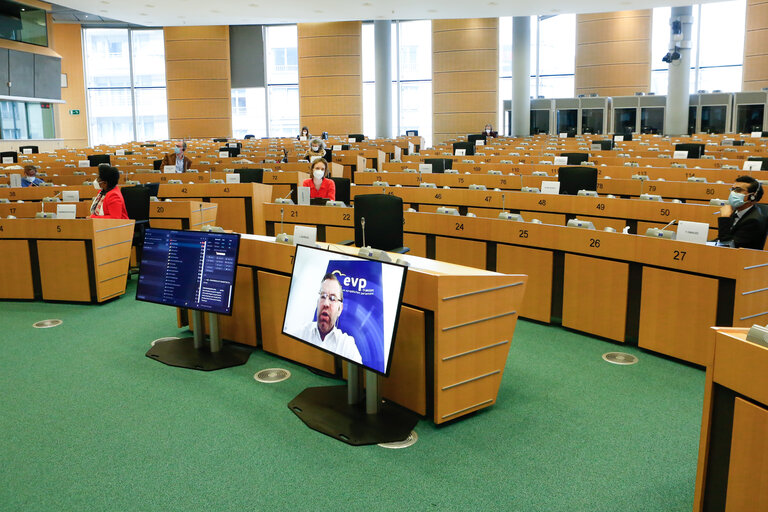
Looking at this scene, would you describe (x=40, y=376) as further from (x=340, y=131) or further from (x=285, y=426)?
(x=340, y=131)

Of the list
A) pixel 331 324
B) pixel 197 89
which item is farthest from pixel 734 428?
pixel 197 89

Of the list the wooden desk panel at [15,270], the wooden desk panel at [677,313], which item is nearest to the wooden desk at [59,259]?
the wooden desk panel at [15,270]

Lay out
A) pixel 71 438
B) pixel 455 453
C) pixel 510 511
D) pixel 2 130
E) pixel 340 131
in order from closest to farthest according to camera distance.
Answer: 1. pixel 510 511
2. pixel 455 453
3. pixel 71 438
4. pixel 2 130
5. pixel 340 131

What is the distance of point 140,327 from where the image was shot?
5316 mm

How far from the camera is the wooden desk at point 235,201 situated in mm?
8594

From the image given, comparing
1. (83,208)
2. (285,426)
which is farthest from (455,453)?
(83,208)

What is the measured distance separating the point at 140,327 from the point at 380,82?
18124 mm

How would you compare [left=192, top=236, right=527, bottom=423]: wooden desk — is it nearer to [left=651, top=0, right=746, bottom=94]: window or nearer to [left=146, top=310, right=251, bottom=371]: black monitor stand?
[left=146, top=310, right=251, bottom=371]: black monitor stand

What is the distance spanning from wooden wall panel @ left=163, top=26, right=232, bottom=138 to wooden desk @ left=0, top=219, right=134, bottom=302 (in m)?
20.3

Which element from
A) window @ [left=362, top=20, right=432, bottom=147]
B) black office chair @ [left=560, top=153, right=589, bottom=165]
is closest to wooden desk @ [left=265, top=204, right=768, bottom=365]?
black office chair @ [left=560, top=153, right=589, bottom=165]

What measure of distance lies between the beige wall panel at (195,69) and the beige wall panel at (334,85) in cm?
355

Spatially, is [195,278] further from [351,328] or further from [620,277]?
[620,277]

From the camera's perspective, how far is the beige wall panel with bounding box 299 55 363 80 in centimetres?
2381

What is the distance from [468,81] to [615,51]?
217 inches
